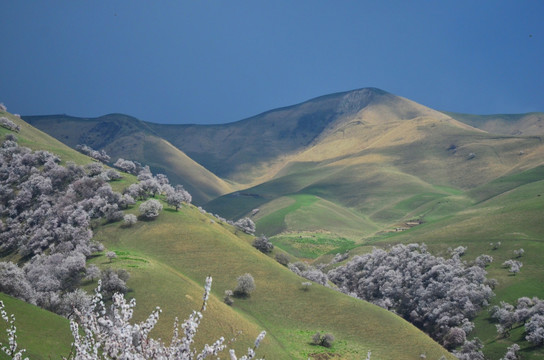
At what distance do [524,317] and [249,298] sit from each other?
46340 millimetres

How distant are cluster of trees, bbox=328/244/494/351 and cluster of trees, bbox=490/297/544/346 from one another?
478 centimetres

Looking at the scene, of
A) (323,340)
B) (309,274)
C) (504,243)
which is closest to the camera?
(323,340)

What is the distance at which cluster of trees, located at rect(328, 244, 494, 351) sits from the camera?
261 ft

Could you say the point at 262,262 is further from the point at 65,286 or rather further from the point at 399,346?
the point at 65,286

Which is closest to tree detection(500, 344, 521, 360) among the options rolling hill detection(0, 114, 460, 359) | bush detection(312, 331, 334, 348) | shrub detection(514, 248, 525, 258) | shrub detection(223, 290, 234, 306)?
rolling hill detection(0, 114, 460, 359)

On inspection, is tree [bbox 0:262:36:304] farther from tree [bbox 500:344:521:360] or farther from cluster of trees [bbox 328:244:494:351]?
tree [bbox 500:344:521:360]

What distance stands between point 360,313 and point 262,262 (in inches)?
891

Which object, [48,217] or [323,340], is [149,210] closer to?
[48,217]

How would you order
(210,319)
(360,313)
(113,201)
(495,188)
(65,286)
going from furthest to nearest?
(495,188) → (113,201) → (360,313) → (65,286) → (210,319)

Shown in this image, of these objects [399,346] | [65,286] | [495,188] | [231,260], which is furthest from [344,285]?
[495,188]

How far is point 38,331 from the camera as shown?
1459 inches

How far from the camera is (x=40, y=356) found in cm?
3169

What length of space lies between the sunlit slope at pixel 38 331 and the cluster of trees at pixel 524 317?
214 ft

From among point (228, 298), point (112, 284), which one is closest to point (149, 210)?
point (228, 298)
